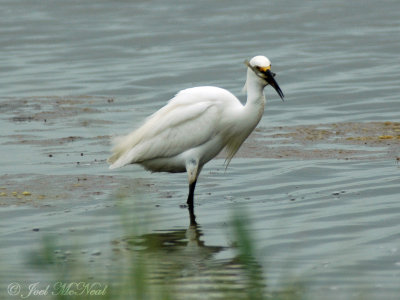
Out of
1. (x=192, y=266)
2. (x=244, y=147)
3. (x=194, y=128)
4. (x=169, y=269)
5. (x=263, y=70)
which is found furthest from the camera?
(x=244, y=147)

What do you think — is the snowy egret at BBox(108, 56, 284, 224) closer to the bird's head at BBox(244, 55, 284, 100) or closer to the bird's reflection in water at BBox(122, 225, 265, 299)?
the bird's head at BBox(244, 55, 284, 100)

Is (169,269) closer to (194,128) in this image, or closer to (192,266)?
(192,266)

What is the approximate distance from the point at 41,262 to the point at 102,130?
759cm

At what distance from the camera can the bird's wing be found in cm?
902

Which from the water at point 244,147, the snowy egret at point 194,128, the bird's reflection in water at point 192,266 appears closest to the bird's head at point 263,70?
the snowy egret at point 194,128

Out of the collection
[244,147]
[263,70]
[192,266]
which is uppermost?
[263,70]

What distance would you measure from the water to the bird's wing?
0.39 meters

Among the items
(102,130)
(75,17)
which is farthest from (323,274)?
(75,17)

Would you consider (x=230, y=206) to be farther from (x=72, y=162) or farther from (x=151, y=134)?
(x=72, y=162)

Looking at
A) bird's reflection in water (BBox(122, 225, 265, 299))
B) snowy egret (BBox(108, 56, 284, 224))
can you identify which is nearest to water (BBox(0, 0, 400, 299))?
bird's reflection in water (BBox(122, 225, 265, 299))

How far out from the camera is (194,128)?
9.05 meters

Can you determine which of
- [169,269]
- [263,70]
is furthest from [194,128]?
[169,269]

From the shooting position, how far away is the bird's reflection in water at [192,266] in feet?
19.9

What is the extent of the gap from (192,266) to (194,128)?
7.22ft
